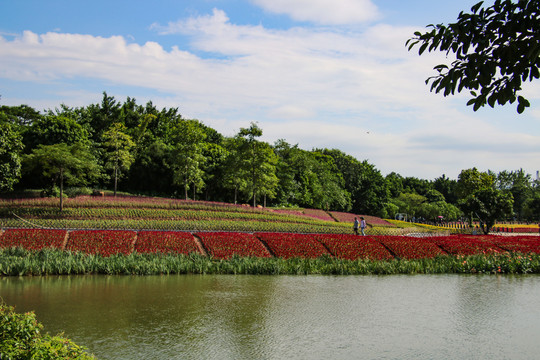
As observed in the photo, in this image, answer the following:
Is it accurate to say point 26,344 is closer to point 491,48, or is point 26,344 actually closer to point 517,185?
point 491,48

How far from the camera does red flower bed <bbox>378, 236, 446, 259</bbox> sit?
22.5 metres

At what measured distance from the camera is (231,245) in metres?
21.4

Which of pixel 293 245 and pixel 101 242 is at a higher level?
pixel 101 242

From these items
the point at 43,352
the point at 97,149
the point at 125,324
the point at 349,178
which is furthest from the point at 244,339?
the point at 349,178

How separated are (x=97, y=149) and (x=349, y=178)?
124 ft

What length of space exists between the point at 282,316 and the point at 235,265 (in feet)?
23.2

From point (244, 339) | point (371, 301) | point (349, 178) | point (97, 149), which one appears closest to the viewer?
point (244, 339)

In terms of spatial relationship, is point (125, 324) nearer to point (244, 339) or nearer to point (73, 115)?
point (244, 339)

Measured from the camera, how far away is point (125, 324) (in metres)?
10.4

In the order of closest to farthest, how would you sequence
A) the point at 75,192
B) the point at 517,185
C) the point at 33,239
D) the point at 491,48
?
the point at 491,48 < the point at 33,239 < the point at 75,192 < the point at 517,185

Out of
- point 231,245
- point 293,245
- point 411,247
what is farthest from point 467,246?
point 231,245

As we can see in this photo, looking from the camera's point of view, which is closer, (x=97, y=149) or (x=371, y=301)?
(x=371, y=301)

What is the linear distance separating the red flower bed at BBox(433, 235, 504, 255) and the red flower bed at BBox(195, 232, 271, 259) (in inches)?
393

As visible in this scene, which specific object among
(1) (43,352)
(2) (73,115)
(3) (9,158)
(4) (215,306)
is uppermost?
(2) (73,115)
